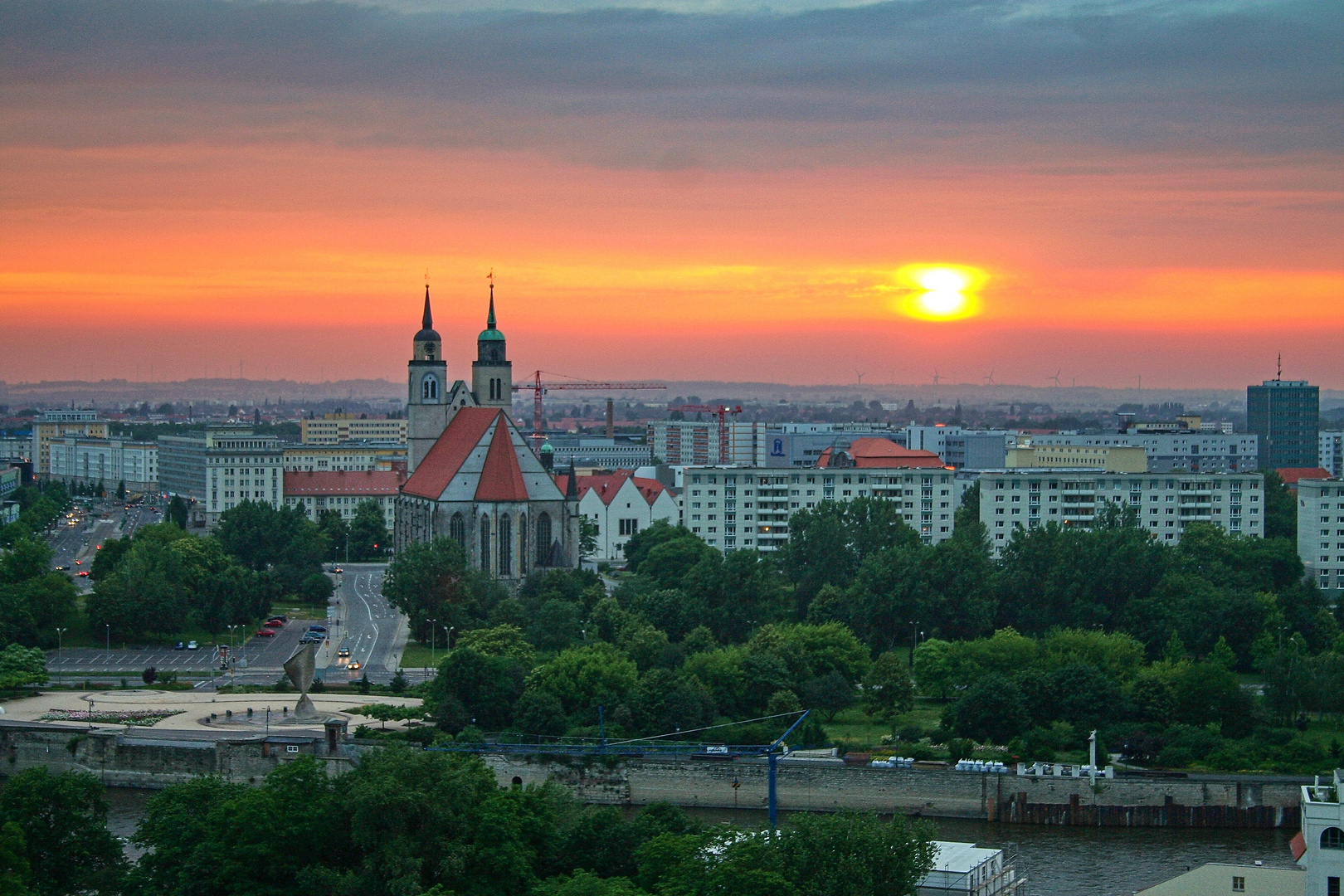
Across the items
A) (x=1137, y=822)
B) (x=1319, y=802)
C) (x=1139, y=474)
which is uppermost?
(x=1139, y=474)

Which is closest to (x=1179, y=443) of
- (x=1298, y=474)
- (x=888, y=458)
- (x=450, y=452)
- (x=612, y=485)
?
(x=1298, y=474)

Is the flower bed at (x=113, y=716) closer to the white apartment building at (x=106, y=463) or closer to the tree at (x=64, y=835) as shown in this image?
the tree at (x=64, y=835)

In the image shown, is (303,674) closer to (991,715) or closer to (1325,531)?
(991,715)

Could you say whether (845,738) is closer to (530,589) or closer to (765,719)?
(765,719)

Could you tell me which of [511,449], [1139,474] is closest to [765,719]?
[511,449]

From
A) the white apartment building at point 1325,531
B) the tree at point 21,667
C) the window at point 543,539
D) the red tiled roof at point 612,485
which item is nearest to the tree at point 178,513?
the red tiled roof at point 612,485

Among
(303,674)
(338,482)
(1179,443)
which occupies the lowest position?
(303,674)
